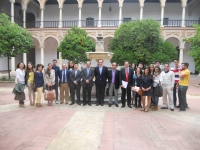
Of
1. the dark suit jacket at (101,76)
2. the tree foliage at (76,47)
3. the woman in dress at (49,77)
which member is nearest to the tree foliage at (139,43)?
the tree foliage at (76,47)

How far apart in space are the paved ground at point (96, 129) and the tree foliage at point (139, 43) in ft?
34.3

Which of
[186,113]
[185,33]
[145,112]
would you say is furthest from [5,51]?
[185,33]

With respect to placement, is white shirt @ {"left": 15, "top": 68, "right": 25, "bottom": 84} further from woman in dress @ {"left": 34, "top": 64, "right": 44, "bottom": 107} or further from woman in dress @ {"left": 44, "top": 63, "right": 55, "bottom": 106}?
woman in dress @ {"left": 44, "top": 63, "right": 55, "bottom": 106}

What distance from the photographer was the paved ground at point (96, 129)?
397 cm

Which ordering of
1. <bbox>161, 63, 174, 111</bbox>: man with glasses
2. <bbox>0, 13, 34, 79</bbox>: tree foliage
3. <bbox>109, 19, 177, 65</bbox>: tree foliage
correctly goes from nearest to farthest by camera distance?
<bbox>161, 63, 174, 111</bbox>: man with glasses < <bbox>0, 13, 34, 79</bbox>: tree foliage < <bbox>109, 19, 177, 65</bbox>: tree foliage

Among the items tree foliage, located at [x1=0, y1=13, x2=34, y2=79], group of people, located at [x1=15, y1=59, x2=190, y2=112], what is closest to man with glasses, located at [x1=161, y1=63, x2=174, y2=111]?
group of people, located at [x1=15, y1=59, x2=190, y2=112]

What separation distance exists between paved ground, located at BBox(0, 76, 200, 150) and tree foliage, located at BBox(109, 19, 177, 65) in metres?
10.5

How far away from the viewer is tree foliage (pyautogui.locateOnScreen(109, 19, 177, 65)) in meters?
17.0

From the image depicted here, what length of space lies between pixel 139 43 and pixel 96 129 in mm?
13343

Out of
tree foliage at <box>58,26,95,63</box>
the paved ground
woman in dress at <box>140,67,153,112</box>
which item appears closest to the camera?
the paved ground

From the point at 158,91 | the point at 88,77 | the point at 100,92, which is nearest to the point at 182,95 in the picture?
the point at 158,91

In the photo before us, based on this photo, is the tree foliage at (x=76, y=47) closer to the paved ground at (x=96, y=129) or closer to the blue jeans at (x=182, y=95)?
the paved ground at (x=96, y=129)

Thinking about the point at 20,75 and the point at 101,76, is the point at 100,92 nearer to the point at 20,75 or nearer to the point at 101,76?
the point at 101,76

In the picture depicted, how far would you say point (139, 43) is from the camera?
1702 centimetres
